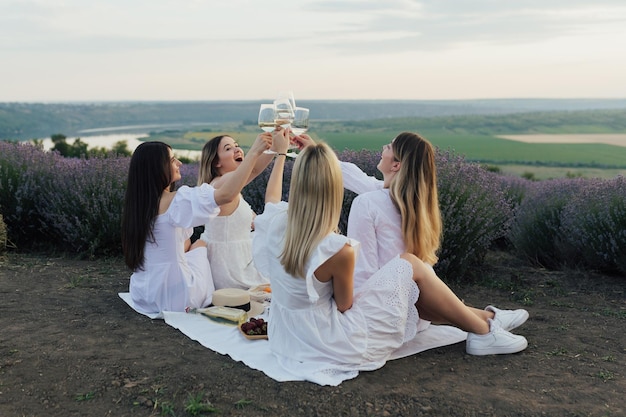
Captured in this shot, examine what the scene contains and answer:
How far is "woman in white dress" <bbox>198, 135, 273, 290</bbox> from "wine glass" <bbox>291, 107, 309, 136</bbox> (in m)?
1.20

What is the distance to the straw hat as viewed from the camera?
15.4ft

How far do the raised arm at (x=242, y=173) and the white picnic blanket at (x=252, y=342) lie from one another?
0.80 m

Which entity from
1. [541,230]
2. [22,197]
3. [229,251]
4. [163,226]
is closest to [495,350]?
[229,251]

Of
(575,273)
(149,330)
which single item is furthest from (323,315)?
(575,273)

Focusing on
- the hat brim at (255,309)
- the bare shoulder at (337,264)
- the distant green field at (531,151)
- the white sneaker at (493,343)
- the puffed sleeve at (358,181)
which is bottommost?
the distant green field at (531,151)

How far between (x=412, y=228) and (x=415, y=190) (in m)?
0.21

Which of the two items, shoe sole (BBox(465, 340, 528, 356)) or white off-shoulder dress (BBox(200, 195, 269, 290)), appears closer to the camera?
shoe sole (BBox(465, 340, 528, 356))

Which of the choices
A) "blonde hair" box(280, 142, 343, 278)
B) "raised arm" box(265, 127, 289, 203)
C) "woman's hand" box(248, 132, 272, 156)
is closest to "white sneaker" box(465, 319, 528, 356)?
"blonde hair" box(280, 142, 343, 278)

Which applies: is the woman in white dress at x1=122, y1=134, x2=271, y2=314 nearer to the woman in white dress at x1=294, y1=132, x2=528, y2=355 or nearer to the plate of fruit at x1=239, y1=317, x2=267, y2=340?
the plate of fruit at x1=239, y1=317, x2=267, y2=340

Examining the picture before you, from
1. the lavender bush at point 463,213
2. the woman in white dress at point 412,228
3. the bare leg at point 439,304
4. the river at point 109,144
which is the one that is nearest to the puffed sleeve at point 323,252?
the bare leg at point 439,304

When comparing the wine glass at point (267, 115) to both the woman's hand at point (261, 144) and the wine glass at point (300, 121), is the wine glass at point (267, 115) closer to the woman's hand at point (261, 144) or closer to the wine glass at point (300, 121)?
the wine glass at point (300, 121)

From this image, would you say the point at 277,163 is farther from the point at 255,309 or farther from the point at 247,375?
the point at 247,375

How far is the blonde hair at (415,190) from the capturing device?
382 centimetres

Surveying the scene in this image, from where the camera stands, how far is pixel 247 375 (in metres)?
3.57
